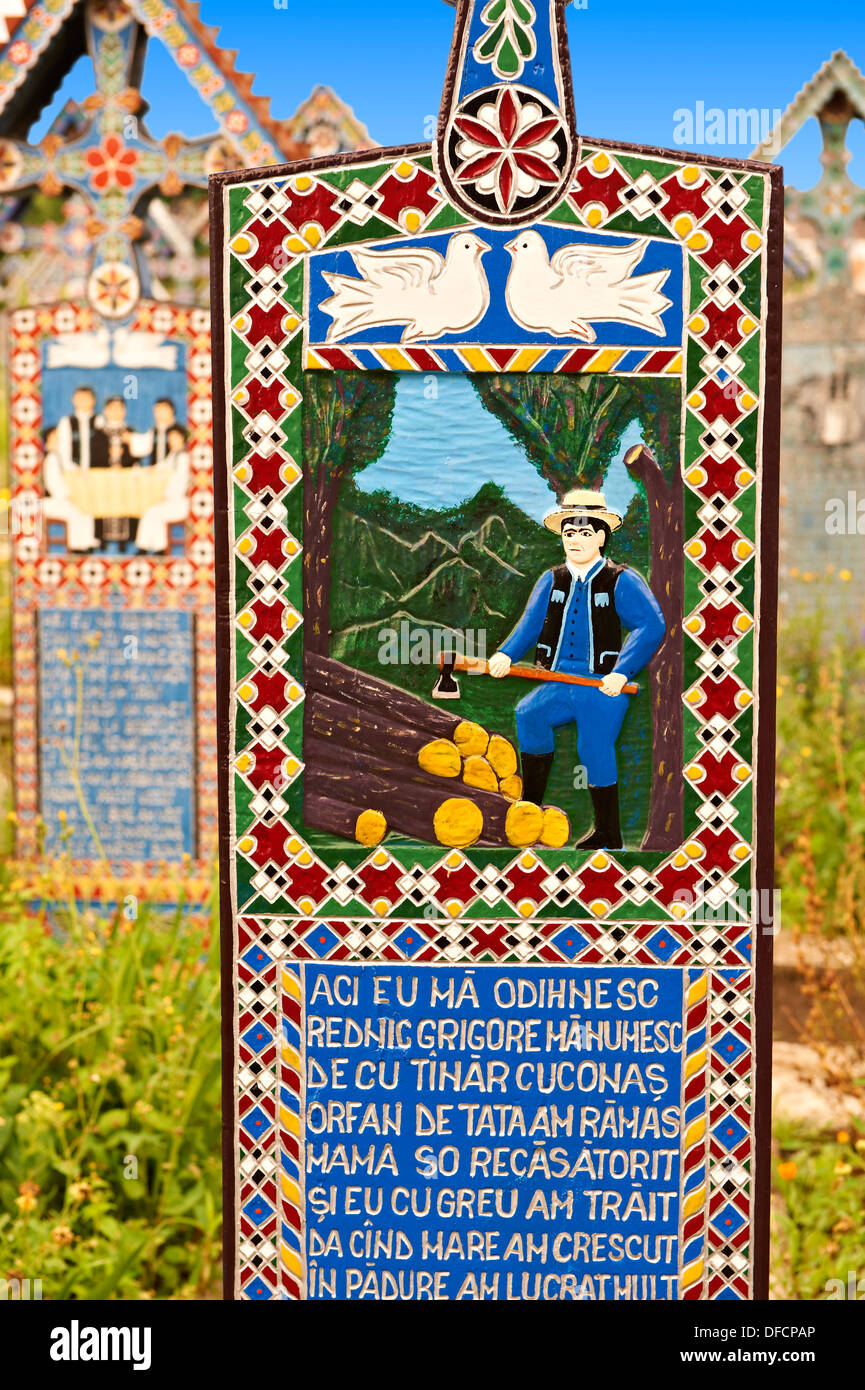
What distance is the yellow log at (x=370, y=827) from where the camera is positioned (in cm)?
280

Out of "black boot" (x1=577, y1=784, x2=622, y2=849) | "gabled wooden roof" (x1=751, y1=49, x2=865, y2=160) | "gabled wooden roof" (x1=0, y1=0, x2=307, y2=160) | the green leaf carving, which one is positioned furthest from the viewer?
"gabled wooden roof" (x1=751, y1=49, x2=865, y2=160)

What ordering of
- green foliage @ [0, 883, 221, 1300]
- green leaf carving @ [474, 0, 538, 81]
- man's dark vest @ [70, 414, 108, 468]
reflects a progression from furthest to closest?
man's dark vest @ [70, 414, 108, 468] < green foliage @ [0, 883, 221, 1300] < green leaf carving @ [474, 0, 538, 81]

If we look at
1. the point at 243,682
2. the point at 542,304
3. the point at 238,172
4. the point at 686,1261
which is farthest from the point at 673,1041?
the point at 238,172

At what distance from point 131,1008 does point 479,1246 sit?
1698 millimetres

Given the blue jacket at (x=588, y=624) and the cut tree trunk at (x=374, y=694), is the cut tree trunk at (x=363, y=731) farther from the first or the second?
the blue jacket at (x=588, y=624)

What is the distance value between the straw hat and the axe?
1.11 feet

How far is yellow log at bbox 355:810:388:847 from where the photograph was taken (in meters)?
2.80

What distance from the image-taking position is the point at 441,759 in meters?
2.79

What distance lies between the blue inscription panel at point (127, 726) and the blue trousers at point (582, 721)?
2.68 meters

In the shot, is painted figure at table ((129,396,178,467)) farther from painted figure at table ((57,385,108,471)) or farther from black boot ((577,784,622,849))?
black boot ((577,784,622,849))

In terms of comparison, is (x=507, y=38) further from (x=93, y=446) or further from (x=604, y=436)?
(x=93, y=446)

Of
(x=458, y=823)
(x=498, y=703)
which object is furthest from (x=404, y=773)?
(x=498, y=703)

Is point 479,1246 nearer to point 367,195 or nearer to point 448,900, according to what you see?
point 448,900

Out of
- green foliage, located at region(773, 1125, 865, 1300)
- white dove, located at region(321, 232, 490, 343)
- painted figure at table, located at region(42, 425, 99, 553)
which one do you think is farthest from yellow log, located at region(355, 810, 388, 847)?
painted figure at table, located at region(42, 425, 99, 553)
